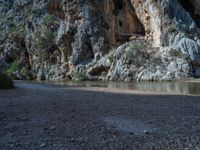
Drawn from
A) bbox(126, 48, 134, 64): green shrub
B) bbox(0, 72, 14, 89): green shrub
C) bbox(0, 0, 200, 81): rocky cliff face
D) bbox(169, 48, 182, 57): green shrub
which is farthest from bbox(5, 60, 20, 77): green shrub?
bbox(0, 72, 14, 89): green shrub

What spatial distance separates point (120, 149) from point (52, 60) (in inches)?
3378

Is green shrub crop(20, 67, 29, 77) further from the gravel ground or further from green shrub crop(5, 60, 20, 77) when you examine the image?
the gravel ground

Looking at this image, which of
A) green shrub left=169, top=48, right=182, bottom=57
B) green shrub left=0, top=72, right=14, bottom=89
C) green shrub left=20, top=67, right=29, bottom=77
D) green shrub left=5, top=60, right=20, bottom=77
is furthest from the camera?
green shrub left=20, top=67, right=29, bottom=77

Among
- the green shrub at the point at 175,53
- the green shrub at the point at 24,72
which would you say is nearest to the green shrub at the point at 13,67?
the green shrub at the point at 24,72

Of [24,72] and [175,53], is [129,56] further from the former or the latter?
[24,72]

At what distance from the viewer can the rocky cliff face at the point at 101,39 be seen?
199 ft

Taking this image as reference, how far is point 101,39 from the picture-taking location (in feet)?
260

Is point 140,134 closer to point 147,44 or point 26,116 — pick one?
point 26,116

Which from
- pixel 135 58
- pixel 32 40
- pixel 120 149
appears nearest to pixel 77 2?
pixel 32 40

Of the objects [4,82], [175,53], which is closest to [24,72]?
[175,53]

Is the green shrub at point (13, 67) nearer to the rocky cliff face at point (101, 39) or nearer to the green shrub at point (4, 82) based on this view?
the rocky cliff face at point (101, 39)

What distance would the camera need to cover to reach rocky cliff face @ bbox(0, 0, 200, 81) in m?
60.7

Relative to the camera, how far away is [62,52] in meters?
86.9

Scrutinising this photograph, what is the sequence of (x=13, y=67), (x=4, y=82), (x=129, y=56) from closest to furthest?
(x=4, y=82) → (x=129, y=56) → (x=13, y=67)
